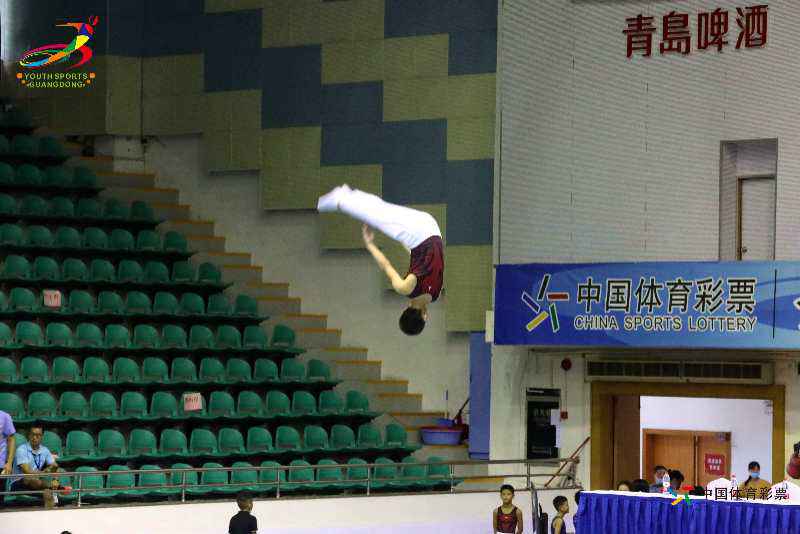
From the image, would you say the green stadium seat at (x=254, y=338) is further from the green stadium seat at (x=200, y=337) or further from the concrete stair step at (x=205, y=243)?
the concrete stair step at (x=205, y=243)

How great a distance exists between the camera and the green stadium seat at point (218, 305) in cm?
1575

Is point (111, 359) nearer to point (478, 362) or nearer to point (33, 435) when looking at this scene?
point (33, 435)

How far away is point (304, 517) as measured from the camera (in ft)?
43.3

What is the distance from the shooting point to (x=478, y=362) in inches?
631

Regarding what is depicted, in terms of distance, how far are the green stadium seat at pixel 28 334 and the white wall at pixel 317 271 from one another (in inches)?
168

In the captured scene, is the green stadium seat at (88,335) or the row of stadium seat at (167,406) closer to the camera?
the row of stadium seat at (167,406)

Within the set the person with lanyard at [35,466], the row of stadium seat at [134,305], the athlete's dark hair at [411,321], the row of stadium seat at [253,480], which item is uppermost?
the row of stadium seat at [134,305]

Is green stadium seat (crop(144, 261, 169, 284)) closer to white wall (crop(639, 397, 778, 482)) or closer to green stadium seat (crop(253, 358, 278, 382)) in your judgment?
green stadium seat (crop(253, 358, 278, 382))

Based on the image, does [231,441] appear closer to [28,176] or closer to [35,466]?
[35,466]

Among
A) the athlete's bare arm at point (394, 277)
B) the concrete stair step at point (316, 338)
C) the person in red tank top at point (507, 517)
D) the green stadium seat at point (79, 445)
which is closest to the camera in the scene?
the athlete's bare arm at point (394, 277)

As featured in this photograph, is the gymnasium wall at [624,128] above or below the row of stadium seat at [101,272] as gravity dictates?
above

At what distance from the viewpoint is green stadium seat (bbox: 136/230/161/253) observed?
629 inches

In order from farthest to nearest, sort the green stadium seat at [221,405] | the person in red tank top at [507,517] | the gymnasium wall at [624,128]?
the gymnasium wall at [624,128]
the green stadium seat at [221,405]
the person in red tank top at [507,517]

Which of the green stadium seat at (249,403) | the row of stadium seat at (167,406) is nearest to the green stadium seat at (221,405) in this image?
the row of stadium seat at (167,406)
